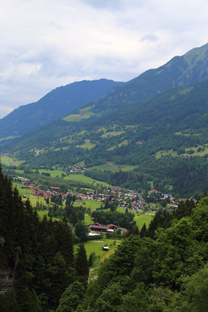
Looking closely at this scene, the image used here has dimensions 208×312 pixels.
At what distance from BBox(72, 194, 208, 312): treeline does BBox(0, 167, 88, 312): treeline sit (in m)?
6.20

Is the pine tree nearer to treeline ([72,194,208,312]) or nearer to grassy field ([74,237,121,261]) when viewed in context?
treeline ([72,194,208,312])

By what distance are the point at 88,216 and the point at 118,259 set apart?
334 ft

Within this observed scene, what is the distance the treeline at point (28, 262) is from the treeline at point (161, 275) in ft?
20.4

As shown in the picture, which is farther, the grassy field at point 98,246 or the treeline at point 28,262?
the grassy field at point 98,246

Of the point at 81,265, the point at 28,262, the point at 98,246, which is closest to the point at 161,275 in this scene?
the point at 28,262

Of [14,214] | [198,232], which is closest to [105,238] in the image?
[14,214]

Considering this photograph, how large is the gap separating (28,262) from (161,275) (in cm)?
2149

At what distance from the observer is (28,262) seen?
1646 inches

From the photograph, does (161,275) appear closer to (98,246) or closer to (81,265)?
(81,265)

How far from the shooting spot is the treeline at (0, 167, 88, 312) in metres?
38.0

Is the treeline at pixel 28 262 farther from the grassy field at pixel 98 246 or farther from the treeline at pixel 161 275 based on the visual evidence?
the grassy field at pixel 98 246

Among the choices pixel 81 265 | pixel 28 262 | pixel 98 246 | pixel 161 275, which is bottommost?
pixel 98 246

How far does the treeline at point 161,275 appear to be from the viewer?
2262 cm

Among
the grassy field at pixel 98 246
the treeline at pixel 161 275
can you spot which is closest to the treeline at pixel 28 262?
the treeline at pixel 161 275
